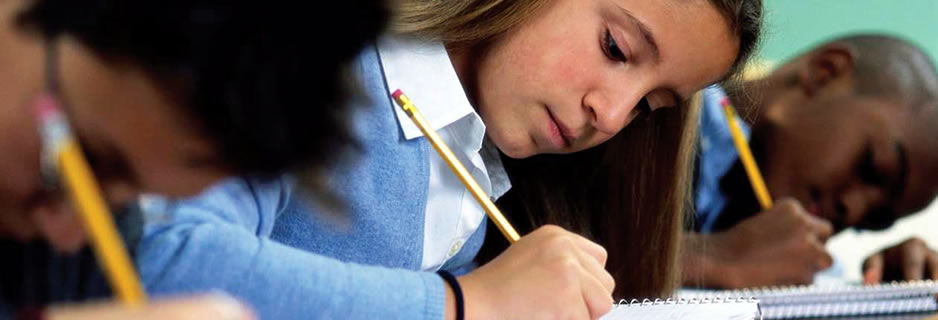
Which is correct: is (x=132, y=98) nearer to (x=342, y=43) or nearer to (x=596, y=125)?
(x=342, y=43)

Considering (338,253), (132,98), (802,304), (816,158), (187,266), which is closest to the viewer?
(132,98)

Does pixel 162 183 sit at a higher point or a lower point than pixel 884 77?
higher

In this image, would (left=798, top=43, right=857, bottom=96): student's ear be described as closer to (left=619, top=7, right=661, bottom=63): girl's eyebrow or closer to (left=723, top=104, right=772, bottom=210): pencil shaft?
(left=723, top=104, right=772, bottom=210): pencil shaft

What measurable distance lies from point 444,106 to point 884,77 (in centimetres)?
73

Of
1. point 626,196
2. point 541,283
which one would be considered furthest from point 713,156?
point 541,283

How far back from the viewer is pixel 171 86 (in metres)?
0.31

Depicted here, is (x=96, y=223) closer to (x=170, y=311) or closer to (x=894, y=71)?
(x=170, y=311)

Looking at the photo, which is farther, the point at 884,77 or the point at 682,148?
the point at 884,77

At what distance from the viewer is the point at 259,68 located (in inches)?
12.5

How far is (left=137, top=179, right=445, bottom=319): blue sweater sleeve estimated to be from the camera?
1.58 feet

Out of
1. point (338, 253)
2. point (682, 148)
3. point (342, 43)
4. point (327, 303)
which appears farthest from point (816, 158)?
point (342, 43)

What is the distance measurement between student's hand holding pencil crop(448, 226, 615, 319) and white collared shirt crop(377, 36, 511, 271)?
0.14m

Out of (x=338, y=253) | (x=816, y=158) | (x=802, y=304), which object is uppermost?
(x=338, y=253)

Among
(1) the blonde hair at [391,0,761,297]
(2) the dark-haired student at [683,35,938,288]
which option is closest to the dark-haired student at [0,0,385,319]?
(1) the blonde hair at [391,0,761,297]
